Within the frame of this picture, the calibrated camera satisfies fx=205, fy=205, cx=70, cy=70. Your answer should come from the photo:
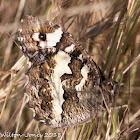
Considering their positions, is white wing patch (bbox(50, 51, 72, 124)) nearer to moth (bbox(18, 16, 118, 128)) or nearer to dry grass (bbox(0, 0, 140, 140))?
moth (bbox(18, 16, 118, 128))

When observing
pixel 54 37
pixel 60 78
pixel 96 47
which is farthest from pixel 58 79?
pixel 96 47

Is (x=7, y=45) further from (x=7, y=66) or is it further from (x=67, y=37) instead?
(x=67, y=37)

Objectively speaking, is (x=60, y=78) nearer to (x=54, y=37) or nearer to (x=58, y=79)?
(x=58, y=79)

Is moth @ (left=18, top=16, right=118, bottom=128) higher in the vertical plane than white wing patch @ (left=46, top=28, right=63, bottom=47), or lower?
lower

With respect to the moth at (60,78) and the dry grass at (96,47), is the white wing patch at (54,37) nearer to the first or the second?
the moth at (60,78)

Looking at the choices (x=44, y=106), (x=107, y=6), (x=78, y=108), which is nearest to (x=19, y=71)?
(x=44, y=106)

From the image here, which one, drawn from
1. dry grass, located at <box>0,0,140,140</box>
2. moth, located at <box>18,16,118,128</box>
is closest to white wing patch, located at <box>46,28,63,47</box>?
moth, located at <box>18,16,118,128</box>
